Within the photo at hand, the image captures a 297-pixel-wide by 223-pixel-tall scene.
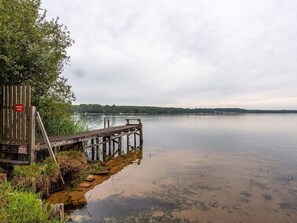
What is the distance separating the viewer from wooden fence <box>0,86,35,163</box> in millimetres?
9227

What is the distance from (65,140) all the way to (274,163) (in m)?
15.3

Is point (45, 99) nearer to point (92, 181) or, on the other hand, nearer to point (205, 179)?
point (92, 181)

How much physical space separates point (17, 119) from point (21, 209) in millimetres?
4600

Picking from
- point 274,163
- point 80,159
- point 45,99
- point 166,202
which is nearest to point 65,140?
point 80,159

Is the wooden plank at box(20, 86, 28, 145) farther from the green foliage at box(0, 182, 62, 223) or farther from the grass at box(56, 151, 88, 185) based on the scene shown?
the green foliage at box(0, 182, 62, 223)

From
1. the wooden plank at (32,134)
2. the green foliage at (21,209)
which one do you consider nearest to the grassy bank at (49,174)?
the wooden plank at (32,134)

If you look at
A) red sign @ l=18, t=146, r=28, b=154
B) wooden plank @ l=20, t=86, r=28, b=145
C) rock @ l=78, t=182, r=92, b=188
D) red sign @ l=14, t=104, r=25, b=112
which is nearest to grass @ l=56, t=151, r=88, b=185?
rock @ l=78, t=182, r=92, b=188

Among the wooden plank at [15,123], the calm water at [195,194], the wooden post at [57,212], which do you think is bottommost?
the calm water at [195,194]

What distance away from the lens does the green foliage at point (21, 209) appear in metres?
5.34

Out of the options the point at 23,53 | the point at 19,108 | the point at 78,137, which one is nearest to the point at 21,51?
the point at 23,53

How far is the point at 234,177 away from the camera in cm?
1435

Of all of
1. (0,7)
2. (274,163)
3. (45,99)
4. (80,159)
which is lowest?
(274,163)

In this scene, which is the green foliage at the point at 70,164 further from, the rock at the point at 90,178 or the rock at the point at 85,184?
the rock at the point at 90,178

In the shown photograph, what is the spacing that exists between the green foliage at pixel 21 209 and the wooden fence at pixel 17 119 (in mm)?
3274
